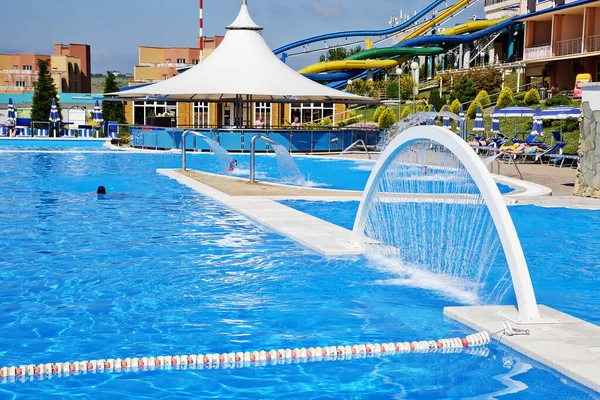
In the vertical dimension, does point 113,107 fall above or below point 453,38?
below

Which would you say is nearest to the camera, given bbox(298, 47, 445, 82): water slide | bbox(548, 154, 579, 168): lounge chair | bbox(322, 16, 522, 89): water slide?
bbox(548, 154, 579, 168): lounge chair

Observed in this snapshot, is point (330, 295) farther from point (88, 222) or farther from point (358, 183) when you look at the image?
point (358, 183)

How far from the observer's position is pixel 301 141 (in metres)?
28.4

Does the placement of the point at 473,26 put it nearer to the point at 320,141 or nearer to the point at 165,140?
the point at 320,141

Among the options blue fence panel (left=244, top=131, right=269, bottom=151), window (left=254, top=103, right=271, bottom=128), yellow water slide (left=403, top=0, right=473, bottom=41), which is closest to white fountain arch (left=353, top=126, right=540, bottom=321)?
blue fence panel (left=244, top=131, right=269, bottom=151)

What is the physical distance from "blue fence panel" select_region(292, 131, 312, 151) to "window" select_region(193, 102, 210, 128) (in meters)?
12.7

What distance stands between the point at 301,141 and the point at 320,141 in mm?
766

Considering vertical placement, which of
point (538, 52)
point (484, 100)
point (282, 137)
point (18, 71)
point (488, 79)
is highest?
point (18, 71)

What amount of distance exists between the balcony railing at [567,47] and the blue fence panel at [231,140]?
60.8 feet

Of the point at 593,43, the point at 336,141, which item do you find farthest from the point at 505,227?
the point at 593,43

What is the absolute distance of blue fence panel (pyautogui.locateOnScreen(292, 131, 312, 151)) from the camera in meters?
28.2

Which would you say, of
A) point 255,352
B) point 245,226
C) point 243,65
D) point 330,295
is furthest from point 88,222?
point 243,65

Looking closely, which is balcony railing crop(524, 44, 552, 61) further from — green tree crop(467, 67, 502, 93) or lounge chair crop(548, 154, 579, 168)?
lounge chair crop(548, 154, 579, 168)

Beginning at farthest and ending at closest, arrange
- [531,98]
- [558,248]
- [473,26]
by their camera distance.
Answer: [473,26], [531,98], [558,248]
